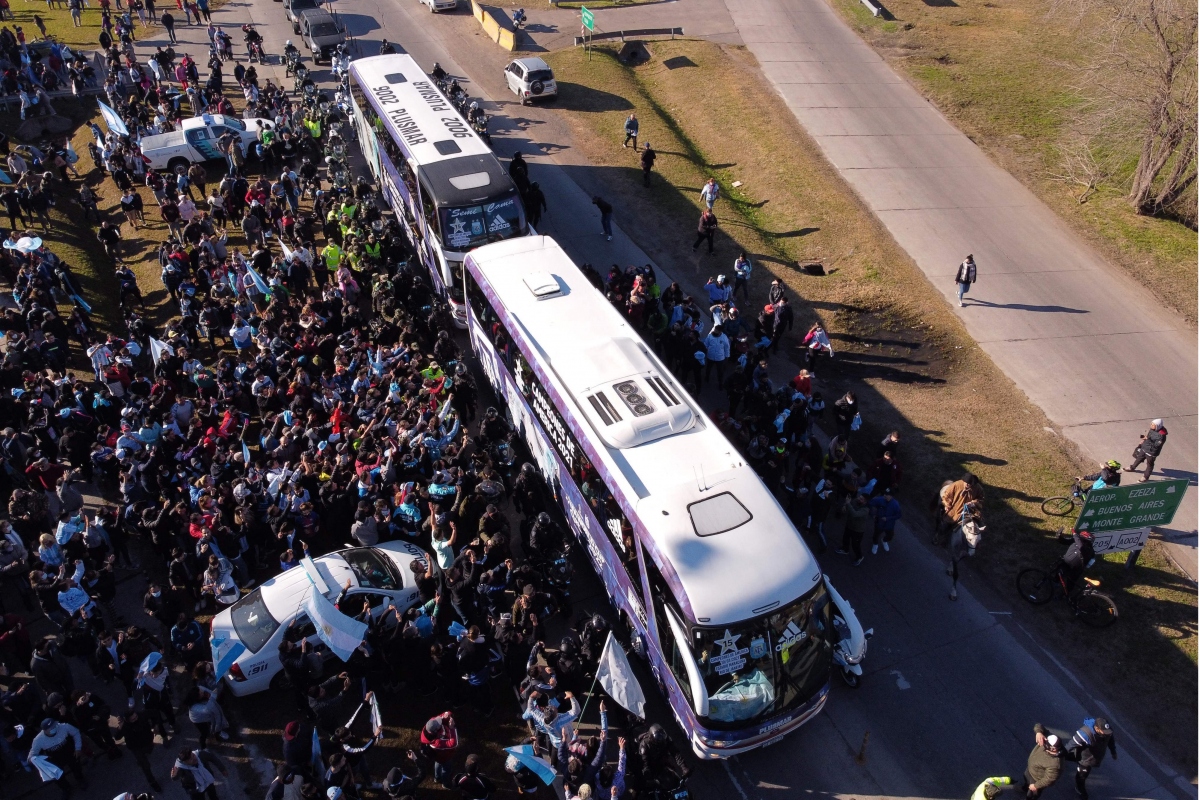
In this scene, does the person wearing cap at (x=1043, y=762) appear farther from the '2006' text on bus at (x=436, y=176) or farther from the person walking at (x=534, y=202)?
the person walking at (x=534, y=202)

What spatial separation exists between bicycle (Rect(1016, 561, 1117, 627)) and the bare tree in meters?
17.0

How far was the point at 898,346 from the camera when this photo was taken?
20.5 meters

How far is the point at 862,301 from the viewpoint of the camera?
2205 cm

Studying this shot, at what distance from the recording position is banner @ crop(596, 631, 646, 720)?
10.7 m

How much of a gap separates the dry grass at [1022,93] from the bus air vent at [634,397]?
17.1 m

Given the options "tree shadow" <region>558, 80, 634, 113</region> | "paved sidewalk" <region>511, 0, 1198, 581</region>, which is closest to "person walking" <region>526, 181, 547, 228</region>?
"paved sidewalk" <region>511, 0, 1198, 581</region>

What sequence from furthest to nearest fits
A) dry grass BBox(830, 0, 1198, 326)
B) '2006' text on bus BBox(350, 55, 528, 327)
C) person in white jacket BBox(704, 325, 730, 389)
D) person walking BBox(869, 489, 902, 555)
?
1. dry grass BBox(830, 0, 1198, 326)
2. '2006' text on bus BBox(350, 55, 528, 327)
3. person in white jacket BBox(704, 325, 730, 389)
4. person walking BBox(869, 489, 902, 555)

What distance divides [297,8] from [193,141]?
15.9 m

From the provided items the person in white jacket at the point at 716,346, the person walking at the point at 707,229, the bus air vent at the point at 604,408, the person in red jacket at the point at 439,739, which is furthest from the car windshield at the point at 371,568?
the person walking at the point at 707,229

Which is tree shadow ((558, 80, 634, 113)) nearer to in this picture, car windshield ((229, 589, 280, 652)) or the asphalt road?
the asphalt road

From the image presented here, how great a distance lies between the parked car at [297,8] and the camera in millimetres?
39375

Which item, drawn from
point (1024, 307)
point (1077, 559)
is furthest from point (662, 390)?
point (1024, 307)

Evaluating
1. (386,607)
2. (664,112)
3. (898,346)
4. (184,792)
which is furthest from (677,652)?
(664,112)

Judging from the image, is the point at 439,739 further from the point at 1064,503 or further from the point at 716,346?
the point at 1064,503
